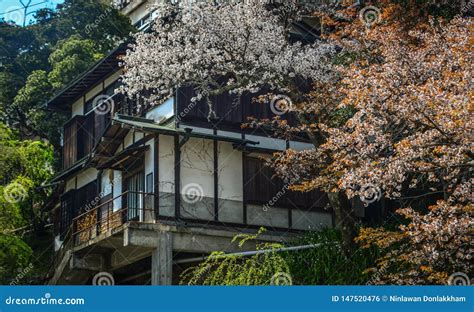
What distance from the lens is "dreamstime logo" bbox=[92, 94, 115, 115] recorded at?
32562 mm

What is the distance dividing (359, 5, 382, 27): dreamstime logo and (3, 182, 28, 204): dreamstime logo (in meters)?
14.2

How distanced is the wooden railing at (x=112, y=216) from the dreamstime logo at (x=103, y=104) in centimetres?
400

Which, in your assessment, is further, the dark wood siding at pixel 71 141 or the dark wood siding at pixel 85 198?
the dark wood siding at pixel 71 141

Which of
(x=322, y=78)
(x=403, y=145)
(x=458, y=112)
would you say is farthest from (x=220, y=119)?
(x=458, y=112)

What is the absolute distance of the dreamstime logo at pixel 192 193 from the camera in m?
27.6

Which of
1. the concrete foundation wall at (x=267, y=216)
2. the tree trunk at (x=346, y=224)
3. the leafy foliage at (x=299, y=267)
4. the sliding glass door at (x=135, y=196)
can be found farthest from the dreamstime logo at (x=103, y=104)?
the tree trunk at (x=346, y=224)

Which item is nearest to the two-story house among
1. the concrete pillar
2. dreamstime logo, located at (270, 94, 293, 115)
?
the concrete pillar

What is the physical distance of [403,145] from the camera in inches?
771

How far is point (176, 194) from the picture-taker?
89.8 ft

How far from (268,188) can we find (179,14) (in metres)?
6.80

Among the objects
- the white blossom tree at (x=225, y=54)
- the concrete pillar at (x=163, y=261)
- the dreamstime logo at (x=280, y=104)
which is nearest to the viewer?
the white blossom tree at (x=225, y=54)
